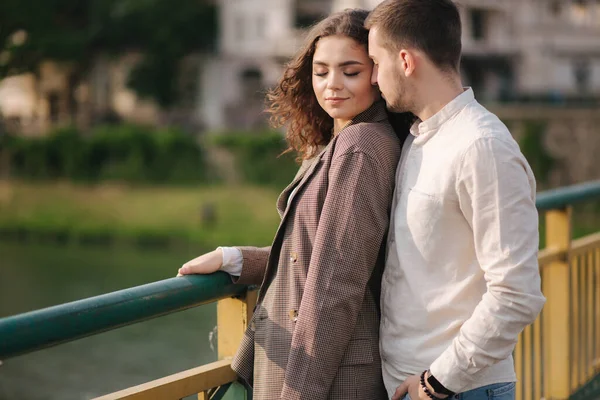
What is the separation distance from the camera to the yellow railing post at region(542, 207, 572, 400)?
297 centimetres

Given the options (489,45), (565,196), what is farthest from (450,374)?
(489,45)

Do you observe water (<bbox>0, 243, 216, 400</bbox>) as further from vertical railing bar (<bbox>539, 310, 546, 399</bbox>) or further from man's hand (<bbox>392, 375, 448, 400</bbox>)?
man's hand (<bbox>392, 375, 448, 400</bbox>)

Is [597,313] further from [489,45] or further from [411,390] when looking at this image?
[489,45]

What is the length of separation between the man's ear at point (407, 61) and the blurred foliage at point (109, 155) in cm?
2443

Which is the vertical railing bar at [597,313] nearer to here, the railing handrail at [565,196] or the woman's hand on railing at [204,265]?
the railing handrail at [565,196]

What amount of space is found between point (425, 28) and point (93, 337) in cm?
1773

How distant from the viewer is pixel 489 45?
2919 centimetres

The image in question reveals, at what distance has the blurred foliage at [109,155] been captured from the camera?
2612cm

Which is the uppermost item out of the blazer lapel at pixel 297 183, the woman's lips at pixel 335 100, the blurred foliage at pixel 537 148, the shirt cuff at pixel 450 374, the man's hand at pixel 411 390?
the woman's lips at pixel 335 100

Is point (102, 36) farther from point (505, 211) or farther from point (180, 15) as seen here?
point (505, 211)

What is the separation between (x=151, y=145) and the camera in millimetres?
26578

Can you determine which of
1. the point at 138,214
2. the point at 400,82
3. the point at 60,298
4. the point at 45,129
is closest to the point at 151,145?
the point at 138,214

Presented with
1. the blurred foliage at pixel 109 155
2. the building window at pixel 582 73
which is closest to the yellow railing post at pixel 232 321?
the blurred foliage at pixel 109 155

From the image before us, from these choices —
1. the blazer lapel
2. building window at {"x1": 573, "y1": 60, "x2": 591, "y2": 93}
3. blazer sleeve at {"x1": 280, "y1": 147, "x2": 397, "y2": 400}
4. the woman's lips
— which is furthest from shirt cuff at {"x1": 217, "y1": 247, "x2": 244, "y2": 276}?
building window at {"x1": 573, "y1": 60, "x2": 591, "y2": 93}
